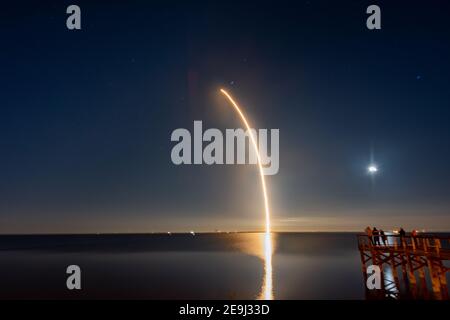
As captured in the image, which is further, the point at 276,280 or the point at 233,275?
the point at 233,275

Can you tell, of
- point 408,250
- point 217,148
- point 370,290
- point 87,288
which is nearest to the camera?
point 217,148

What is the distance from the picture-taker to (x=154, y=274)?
62500mm
